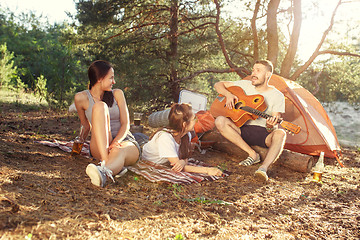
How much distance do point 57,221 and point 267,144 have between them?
322cm

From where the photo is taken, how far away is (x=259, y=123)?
454 centimetres

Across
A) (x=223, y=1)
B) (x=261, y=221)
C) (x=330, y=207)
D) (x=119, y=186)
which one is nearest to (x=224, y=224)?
(x=261, y=221)

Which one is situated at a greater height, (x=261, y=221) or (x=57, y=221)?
(x=57, y=221)

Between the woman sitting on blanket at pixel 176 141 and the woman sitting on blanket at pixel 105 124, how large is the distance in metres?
0.27

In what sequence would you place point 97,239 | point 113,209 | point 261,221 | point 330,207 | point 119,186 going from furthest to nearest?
point 330,207 < point 119,186 < point 261,221 < point 113,209 < point 97,239

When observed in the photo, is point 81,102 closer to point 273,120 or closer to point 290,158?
point 273,120

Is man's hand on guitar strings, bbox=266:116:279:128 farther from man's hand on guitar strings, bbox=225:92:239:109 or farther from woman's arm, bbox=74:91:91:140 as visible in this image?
woman's arm, bbox=74:91:91:140

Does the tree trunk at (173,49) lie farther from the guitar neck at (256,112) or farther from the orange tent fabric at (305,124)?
the guitar neck at (256,112)

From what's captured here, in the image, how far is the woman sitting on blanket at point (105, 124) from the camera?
9.98ft

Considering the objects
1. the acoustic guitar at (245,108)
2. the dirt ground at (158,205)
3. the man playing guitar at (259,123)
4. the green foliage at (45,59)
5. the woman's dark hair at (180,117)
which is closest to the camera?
the dirt ground at (158,205)

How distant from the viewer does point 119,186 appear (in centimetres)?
305

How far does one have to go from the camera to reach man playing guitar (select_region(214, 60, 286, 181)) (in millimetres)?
4180

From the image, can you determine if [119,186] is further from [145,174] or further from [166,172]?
[166,172]

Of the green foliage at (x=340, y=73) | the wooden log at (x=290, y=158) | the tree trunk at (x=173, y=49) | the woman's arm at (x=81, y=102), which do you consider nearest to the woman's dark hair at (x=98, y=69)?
the woman's arm at (x=81, y=102)
